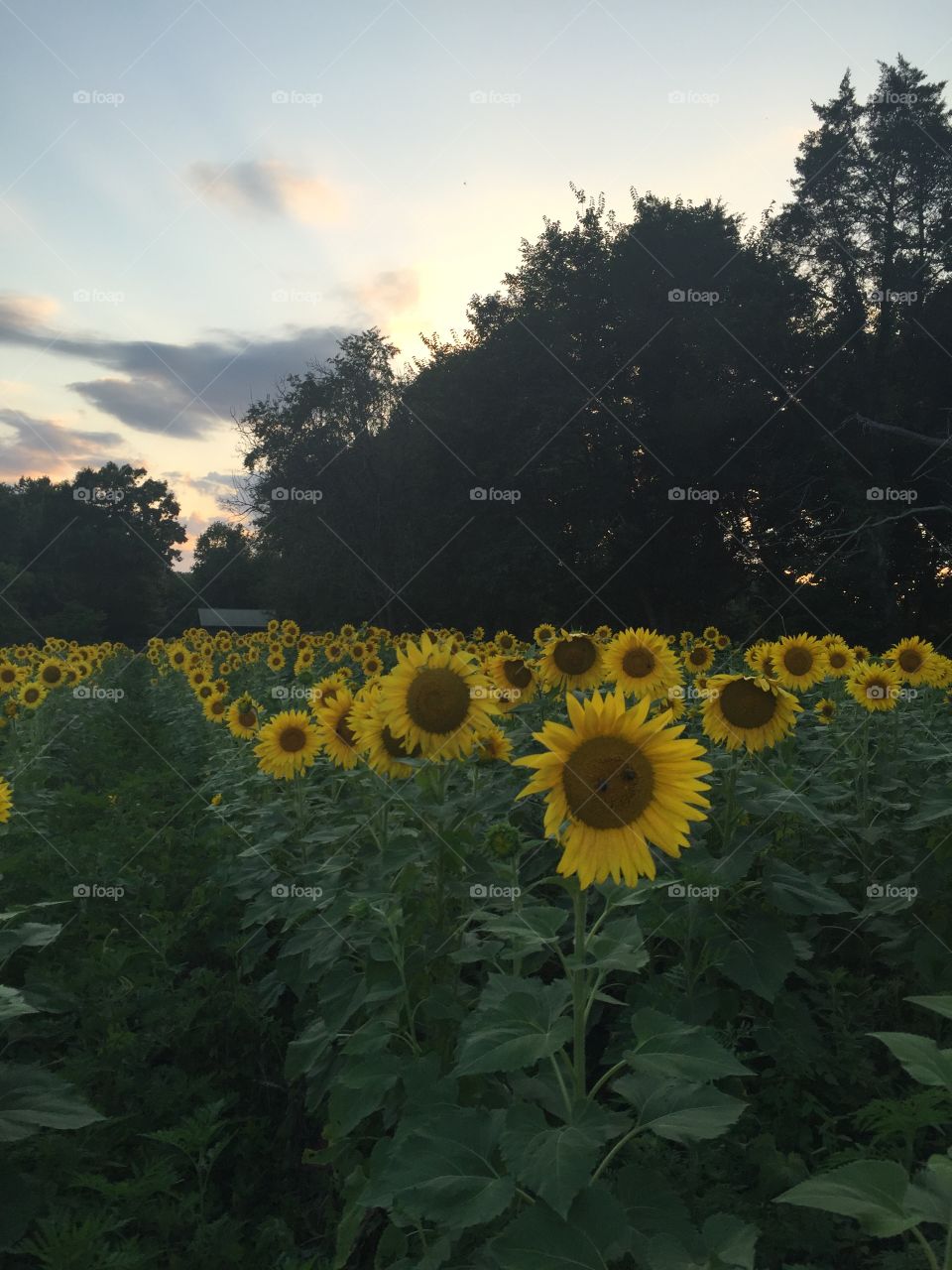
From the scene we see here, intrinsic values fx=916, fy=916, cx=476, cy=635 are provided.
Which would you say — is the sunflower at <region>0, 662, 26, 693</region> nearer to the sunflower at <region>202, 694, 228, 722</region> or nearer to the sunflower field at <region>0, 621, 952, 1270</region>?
the sunflower at <region>202, 694, 228, 722</region>

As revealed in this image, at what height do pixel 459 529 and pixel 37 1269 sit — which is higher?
pixel 459 529

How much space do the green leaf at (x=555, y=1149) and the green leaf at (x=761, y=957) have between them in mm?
1355

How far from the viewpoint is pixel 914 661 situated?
723cm

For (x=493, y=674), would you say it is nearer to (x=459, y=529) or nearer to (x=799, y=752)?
(x=799, y=752)

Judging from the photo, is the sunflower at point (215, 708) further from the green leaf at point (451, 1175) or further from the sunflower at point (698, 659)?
the green leaf at point (451, 1175)

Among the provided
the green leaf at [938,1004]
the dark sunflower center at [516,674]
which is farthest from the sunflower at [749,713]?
the green leaf at [938,1004]

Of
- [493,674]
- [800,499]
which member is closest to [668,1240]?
[493,674]

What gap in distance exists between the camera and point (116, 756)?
989cm

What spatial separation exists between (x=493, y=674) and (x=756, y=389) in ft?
86.5

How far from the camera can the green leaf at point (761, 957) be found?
3.35 meters

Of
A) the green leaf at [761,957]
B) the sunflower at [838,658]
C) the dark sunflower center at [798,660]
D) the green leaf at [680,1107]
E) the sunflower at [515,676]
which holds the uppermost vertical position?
the sunflower at [838,658]

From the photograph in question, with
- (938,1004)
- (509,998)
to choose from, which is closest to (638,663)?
(509,998)

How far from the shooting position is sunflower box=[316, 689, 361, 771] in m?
4.73

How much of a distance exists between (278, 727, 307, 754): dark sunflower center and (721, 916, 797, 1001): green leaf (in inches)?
104
